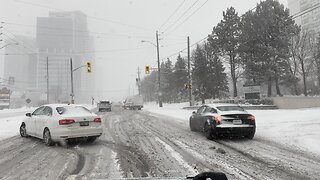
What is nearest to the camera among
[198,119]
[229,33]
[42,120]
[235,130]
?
[42,120]

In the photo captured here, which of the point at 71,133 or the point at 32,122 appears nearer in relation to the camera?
the point at 71,133

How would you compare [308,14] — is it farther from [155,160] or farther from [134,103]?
[155,160]

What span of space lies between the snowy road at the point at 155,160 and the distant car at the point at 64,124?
39cm

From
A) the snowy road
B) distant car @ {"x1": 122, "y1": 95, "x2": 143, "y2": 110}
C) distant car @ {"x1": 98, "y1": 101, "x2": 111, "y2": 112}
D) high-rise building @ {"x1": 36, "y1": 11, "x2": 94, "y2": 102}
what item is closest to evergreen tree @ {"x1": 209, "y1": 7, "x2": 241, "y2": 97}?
distant car @ {"x1": 122, "y1": 95, "x2": 143, "y2": 110}

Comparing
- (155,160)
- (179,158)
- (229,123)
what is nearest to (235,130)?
(229,123)

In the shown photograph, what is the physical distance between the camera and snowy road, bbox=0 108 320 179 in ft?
21.9

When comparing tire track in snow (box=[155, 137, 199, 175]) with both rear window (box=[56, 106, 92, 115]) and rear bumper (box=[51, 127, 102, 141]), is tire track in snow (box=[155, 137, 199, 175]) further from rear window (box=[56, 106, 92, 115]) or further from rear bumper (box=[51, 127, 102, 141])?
rear window (box=[56, 106, 92, 115])

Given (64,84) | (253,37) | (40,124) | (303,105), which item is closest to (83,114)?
(40,124)

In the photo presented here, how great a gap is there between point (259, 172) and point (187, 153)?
8.85ft

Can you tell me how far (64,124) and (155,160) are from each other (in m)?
4.06

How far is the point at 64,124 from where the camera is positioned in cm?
1067

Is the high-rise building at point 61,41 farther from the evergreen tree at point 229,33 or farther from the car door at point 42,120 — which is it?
the car door at point 42,120

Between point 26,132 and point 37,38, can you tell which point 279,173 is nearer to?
point 26,132

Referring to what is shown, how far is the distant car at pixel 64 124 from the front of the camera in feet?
35.1
